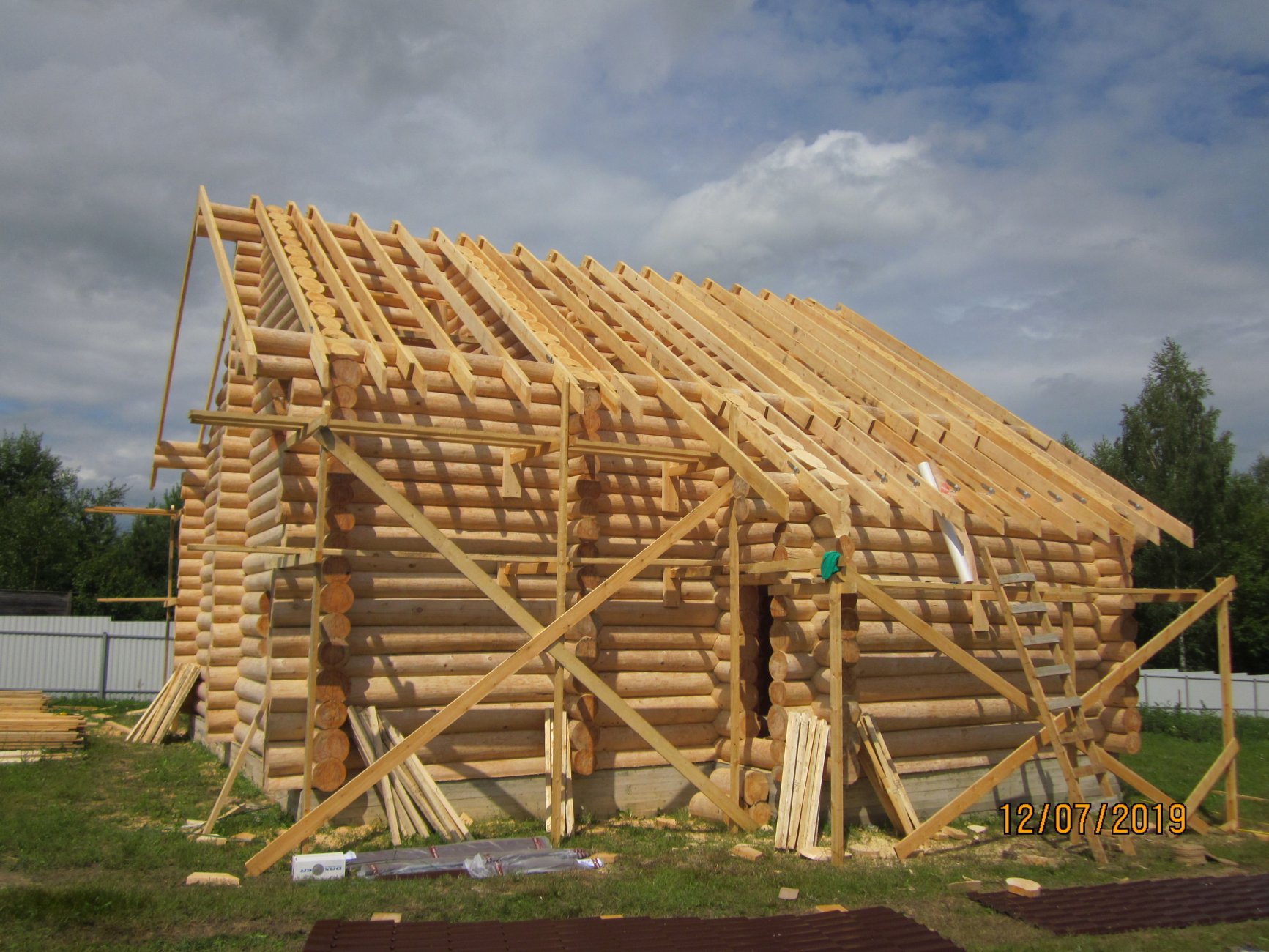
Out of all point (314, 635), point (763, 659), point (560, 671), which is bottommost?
point (763, 659)

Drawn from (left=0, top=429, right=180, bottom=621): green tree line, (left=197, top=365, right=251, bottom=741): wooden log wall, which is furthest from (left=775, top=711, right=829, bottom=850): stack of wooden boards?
(left=0, top=429, right=180, bottom=621): green tree line

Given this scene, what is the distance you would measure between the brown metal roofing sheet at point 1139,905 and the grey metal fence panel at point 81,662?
19.9 meters

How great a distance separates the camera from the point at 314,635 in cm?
781

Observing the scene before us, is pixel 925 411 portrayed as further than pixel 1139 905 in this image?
Yes

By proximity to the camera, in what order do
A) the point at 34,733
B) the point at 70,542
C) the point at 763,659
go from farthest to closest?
the point at 70,542
the point at 34,733
the point at 763,659

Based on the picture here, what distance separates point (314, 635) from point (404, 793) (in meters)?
1.58

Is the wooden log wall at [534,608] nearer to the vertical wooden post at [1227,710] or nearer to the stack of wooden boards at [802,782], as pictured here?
the stack of wooden boards at [802,782]

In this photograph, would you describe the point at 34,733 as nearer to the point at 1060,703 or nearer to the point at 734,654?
the point at 734,654

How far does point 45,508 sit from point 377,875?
33232 mm

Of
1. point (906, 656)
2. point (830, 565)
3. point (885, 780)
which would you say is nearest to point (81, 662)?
point (906, 656)

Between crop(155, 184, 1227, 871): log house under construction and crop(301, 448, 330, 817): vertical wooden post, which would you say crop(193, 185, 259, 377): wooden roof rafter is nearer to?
crop(155, 184, 1227, 871): log house under construction

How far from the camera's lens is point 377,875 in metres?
7.02

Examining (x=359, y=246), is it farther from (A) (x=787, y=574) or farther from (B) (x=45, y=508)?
(B) (x=45, y=508)

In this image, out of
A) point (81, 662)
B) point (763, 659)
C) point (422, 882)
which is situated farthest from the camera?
point (81, 662)
